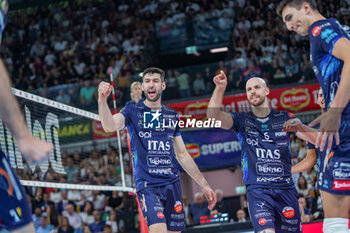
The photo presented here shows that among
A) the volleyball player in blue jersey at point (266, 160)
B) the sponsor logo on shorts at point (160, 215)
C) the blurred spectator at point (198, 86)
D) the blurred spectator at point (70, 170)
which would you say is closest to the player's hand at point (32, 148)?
the volleyball player in blue jersey at point (266, 160)

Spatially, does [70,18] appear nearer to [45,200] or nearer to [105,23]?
[105,23]

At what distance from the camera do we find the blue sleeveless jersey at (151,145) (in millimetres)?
5516

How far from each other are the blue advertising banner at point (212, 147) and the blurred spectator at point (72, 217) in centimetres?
406

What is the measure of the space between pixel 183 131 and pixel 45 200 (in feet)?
14.9

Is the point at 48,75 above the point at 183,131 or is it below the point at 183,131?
above

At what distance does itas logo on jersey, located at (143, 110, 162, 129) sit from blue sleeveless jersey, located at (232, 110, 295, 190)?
89cm

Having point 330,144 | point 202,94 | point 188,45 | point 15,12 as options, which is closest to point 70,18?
point 15,12

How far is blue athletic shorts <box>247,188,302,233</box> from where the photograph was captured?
526 centimetres

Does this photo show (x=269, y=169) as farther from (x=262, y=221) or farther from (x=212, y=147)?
(x=212, y=147)

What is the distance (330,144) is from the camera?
3508 millimetres

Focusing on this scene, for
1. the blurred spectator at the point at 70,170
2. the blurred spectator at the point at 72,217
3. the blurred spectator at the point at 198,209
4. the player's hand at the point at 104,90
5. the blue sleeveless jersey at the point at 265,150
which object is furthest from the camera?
the blurred spectator at the point at 72,217

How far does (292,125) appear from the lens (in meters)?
5.32

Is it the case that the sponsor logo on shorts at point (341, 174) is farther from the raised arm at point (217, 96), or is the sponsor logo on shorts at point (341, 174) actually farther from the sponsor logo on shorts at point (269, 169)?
the sponsor logo on shorts at point (269, 169)

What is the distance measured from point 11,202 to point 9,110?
1.78 ft
